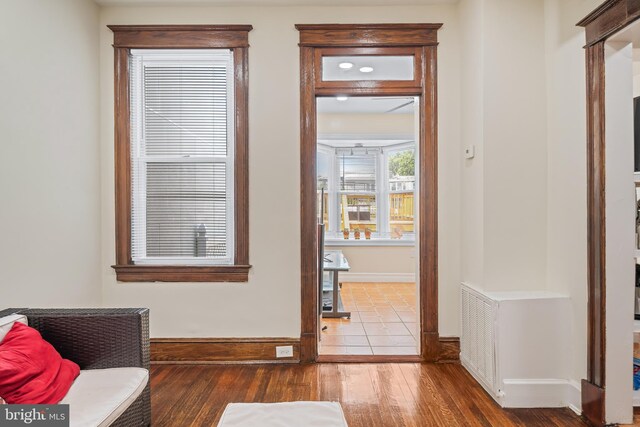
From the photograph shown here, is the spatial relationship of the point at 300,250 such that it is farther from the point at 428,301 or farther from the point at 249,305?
the point at 428,301

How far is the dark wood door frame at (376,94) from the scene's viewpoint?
3.29 metres

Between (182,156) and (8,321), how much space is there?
1811 millimetres

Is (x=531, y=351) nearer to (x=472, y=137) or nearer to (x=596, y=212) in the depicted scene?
(x=596, y=212)

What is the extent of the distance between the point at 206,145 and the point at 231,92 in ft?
1.62

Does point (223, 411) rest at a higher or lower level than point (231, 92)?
lower

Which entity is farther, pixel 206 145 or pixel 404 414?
pixel 206 145

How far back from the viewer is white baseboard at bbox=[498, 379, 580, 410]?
2.56m

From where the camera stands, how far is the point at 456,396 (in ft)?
8.81

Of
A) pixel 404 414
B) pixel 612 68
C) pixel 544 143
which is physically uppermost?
pixel 612 68

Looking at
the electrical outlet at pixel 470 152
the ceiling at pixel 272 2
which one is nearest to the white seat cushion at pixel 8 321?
the ceiling at pixel 272 2

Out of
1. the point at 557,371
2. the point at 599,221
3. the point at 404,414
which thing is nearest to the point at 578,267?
the point at 599,221

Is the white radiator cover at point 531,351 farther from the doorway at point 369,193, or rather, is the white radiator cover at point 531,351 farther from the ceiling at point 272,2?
the doorway at point 369,193

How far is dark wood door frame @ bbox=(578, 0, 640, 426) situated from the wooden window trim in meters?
2.40

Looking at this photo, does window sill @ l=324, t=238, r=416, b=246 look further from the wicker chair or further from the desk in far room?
the wicker chair
